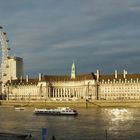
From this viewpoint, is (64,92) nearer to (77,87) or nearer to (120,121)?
(77,87)

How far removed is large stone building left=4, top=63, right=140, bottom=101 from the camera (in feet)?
402

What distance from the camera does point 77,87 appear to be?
439 feet

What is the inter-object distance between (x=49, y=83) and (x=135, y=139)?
99.2 metres

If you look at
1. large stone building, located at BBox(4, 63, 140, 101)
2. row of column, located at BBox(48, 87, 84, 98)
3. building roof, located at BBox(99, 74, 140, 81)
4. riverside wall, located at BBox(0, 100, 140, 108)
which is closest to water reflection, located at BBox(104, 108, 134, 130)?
riverside wall, located at BBox(0, 100, 140, 108)

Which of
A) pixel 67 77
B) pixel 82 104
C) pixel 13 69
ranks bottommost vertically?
pixel 82 104

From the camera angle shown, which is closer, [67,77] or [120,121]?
[120,121]

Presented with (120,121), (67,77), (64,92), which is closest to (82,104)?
(64,92)

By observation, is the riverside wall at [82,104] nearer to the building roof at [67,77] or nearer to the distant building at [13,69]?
the building roof at [67,77]

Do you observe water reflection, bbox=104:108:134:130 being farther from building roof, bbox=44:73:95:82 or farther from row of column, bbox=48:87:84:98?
row of column, bbox=48:87:84:98

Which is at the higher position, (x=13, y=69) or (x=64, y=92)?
(x=13, y=69)

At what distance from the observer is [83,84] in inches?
5197

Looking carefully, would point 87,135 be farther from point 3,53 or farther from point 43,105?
point 3,53

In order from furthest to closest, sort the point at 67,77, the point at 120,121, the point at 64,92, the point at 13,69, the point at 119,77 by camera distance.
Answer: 1. the point at 13,69
2. the point at 67,77
3. the point at 64,92
4. the point at 119,77
5. the point at 120,121

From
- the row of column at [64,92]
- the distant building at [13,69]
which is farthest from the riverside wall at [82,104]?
the distant building at [13,69]
